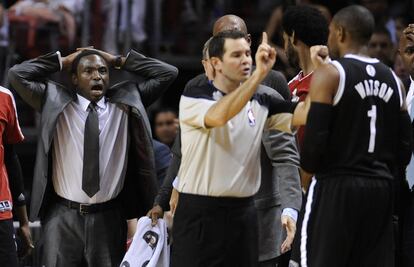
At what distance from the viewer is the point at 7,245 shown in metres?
8.07

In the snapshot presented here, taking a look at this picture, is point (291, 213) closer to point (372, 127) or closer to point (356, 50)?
point (372, 127)

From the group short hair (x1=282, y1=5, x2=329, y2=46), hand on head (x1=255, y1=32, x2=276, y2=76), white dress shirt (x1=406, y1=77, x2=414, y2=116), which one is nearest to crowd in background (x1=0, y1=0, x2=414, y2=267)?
white dress shirt (x1=406, y1=77, x2=414, y2=116)

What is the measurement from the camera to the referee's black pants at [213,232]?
23.0ft

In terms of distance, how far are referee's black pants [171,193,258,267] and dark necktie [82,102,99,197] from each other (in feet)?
3.83

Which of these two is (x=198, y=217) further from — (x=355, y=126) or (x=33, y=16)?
(x=33, y=16)

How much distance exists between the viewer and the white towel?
8.02m

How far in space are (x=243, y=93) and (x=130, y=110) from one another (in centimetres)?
Result: 177

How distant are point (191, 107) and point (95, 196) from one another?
1.44 metres

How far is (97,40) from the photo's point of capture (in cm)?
1324

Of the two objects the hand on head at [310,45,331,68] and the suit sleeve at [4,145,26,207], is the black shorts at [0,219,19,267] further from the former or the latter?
the hand on head at [310,45,331,68]

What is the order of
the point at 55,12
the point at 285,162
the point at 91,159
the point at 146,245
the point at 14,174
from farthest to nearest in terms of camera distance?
the point at 55,12
the point at 14,174
the point at 91,159
the point at 146,245
the point at 285,162

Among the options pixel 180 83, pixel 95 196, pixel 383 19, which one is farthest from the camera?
pixel 180 83

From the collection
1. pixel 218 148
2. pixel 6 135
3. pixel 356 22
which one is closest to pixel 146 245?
pixel 6 135

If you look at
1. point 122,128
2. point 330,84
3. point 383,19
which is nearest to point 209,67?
point 330,84
